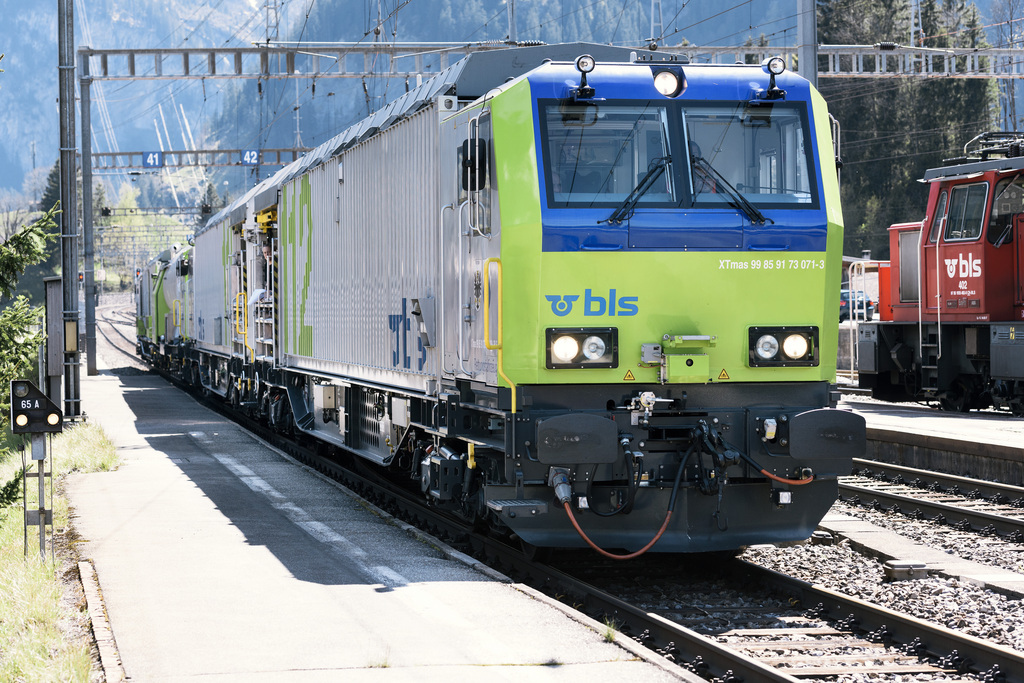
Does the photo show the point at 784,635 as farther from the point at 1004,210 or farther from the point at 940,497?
the point at 1004,210

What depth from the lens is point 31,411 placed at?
29.1ft

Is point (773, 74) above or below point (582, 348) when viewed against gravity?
above

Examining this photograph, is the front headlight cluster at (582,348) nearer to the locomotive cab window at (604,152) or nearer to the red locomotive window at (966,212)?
the locomotive cab window at (604,152)

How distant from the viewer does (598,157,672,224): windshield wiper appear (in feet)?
26.8

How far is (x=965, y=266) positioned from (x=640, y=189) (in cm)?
1348

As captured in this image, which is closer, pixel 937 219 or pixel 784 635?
pixel 784 635

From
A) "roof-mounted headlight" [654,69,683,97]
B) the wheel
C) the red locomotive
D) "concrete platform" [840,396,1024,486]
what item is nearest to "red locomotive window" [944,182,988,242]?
the red locomotive

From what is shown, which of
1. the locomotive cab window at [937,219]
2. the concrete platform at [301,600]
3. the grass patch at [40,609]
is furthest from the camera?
the locomotive cab window at [937,219]

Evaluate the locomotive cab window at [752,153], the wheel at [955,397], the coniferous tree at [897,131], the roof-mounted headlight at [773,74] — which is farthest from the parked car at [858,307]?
the coniferous tree at [897,131]

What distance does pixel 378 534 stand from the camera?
10.0 metres

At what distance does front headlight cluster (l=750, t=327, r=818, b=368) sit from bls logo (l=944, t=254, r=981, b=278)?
1245 centimetres

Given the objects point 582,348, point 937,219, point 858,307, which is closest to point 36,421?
point 582,348

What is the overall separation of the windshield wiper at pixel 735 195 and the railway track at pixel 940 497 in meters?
4.13

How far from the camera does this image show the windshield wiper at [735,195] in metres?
8.42
